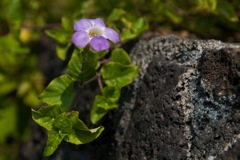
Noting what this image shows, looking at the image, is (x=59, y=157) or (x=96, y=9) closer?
(x=59, y=157)

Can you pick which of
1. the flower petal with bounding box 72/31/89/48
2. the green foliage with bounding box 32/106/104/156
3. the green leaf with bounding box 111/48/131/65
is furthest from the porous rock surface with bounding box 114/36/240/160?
the flower petal with bounding box 72/31/89/48

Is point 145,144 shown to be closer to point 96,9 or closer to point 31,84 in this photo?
point 96,9

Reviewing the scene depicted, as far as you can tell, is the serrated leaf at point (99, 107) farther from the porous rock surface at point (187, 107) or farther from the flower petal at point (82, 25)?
the flower petal at point (82, 25)

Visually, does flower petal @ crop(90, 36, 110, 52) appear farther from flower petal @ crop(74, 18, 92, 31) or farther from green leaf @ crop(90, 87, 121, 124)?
green leaf @ crop(90, 87, 121, 124)

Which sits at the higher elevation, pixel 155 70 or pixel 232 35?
pixel 155 70

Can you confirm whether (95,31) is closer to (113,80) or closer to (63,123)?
(113,80)

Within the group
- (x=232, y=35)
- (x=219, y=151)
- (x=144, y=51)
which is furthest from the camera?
(x=232, y=35)

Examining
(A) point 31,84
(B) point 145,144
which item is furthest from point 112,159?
(A) point 31,84
